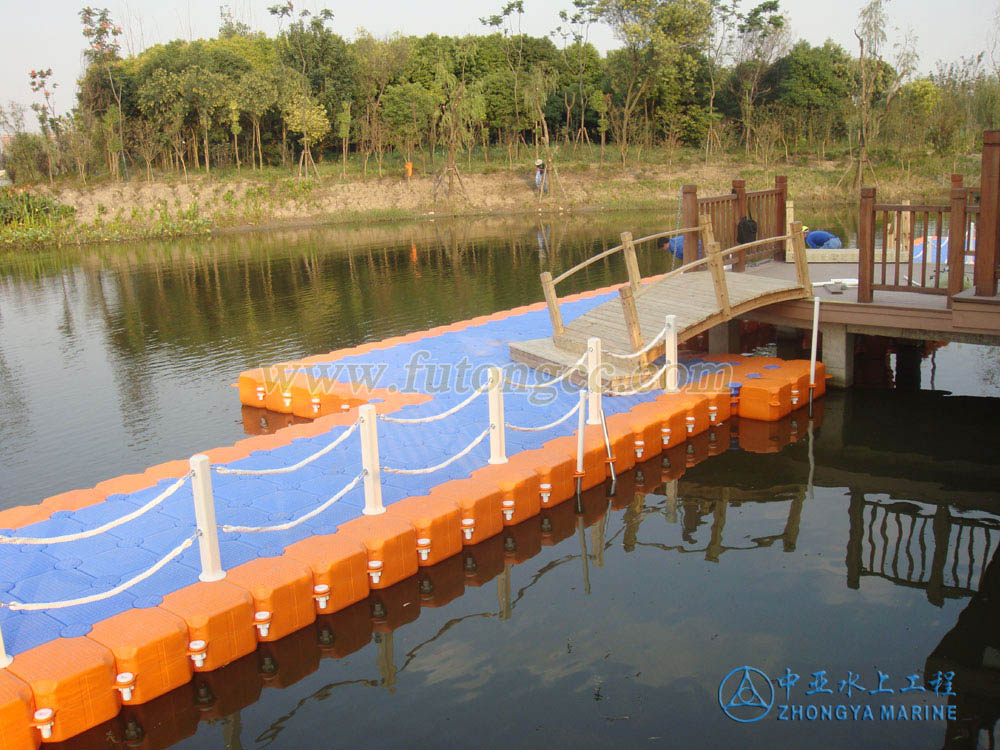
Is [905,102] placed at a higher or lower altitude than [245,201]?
higher

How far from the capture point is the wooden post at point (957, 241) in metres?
10.4

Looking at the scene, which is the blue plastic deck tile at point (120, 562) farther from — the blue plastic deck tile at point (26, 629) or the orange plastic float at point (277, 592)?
the orange plastic float at point (277, 592)

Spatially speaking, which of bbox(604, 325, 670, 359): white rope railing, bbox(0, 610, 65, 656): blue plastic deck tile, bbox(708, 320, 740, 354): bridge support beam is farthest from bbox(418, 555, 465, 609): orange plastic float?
bbox(708, 320, 740, 354): bridge support beam

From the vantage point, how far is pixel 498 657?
627 centimetres

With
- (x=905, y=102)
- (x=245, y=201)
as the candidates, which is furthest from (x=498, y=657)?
(x=905, y=102)

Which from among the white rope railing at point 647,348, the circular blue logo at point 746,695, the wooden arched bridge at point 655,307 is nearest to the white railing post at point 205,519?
the circular blue logo at point 746,695

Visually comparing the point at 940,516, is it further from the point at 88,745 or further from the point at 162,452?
the point at 162,452

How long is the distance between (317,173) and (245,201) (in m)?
4.80

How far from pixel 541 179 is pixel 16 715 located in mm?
46707

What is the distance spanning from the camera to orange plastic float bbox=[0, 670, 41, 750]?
16.2 ft

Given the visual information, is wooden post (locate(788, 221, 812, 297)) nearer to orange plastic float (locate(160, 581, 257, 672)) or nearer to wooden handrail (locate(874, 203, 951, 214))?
wooden handrail (locate(874, 203, 951, 214))

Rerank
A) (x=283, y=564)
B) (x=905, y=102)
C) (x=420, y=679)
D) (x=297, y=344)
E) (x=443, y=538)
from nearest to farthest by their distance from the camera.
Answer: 1. (x=420, y=679)
2. (x=283, y=564)
3. (x=443, y=538)
4. (x=297, y=344)
5. (x=905, y=102)

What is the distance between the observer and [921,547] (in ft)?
25.6

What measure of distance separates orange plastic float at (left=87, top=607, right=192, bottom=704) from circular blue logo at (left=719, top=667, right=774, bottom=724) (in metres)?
3.52
